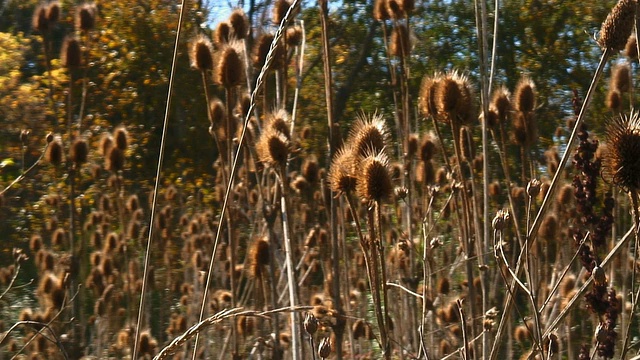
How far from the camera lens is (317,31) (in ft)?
29.5

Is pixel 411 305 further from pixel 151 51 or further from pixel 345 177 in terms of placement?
pixel 151 51

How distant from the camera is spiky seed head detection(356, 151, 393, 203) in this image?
1.74 metres

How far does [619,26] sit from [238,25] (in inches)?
65.0

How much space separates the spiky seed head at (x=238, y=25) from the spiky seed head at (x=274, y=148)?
2.45 feet

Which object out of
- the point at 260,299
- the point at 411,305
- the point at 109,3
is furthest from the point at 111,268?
the point at 109,3

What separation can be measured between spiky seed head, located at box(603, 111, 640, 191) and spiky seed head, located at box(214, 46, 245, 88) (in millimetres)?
1403

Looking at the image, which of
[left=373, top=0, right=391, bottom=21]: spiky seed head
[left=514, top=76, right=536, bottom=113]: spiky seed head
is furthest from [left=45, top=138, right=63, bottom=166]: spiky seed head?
[left=514, top=76, right=536, bottom=113]: spiky seed head

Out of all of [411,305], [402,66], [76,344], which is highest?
[402,66]

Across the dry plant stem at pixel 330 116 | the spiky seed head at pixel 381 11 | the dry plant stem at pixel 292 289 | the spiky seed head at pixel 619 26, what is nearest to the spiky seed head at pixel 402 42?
the spiky seed head at pixel 381 11

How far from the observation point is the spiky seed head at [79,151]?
3.50m

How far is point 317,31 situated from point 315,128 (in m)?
1.84

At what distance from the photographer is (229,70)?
2600 millimetres

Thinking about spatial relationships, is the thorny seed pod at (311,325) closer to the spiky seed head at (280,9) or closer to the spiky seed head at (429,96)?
the spiky seed head at (429,96)

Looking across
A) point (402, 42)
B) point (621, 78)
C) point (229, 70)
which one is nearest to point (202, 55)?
point (229, 70)
